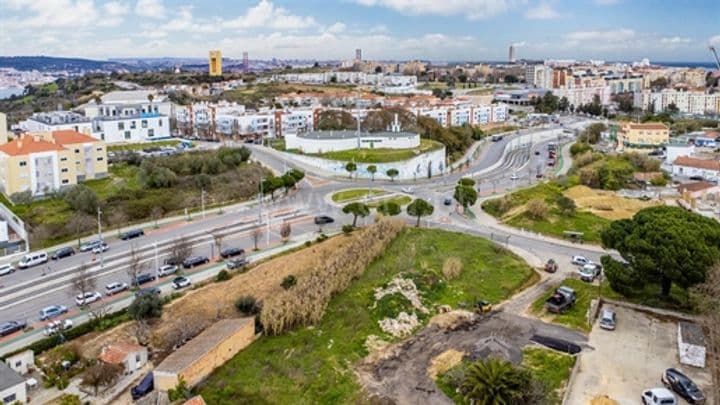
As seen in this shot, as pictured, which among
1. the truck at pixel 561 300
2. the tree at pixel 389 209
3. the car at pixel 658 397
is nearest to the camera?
the car at pixel 658 397

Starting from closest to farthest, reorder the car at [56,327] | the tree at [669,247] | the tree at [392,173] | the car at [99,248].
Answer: the tree at [669,247]
the car at [56,327]
the car at [99,248]
the tree at [392,173]

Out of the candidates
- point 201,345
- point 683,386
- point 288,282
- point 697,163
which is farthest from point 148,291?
point 697,163

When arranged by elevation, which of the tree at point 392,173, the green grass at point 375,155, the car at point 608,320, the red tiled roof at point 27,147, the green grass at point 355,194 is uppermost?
the red tiled roof at point 27,147

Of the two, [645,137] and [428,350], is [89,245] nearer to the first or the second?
[428,350]

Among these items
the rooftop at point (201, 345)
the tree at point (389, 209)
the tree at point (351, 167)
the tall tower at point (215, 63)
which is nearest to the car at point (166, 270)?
the rooftop at point (201, 345)

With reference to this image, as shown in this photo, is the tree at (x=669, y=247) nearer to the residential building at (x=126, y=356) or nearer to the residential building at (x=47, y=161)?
the residential building at (x=126, y=356)
